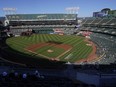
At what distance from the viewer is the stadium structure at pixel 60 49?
16156 millimetres

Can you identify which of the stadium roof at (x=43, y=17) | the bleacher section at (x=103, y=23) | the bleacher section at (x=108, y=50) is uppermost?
the stadium roof at (x=43, y=17)

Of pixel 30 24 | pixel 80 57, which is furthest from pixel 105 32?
pixel 30 24

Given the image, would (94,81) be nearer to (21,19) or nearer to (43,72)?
(43,72)

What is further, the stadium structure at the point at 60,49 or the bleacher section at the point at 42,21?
the bleacher section at the point at 42,21

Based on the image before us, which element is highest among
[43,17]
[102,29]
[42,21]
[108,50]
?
[43,17]

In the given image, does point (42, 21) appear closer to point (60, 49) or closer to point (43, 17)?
point (43, 17)

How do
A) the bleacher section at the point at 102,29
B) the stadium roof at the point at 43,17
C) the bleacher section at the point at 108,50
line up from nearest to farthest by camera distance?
the bleacher section at the point at 108,50, the bleacher section at the point at 102,29, the stadium roof at the point at 43,17

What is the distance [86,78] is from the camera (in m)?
16.7

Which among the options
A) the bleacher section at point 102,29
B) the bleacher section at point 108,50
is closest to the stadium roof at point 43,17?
the bleacher section at point 102,29

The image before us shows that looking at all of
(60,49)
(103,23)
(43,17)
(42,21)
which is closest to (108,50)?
(60,49)

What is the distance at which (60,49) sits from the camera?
2108 inches

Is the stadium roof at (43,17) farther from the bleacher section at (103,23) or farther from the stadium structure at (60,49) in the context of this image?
the bleacher section at (103,23)

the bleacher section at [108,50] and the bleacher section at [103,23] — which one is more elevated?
the bleacher section at [103,23]

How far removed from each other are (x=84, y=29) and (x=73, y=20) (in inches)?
721
